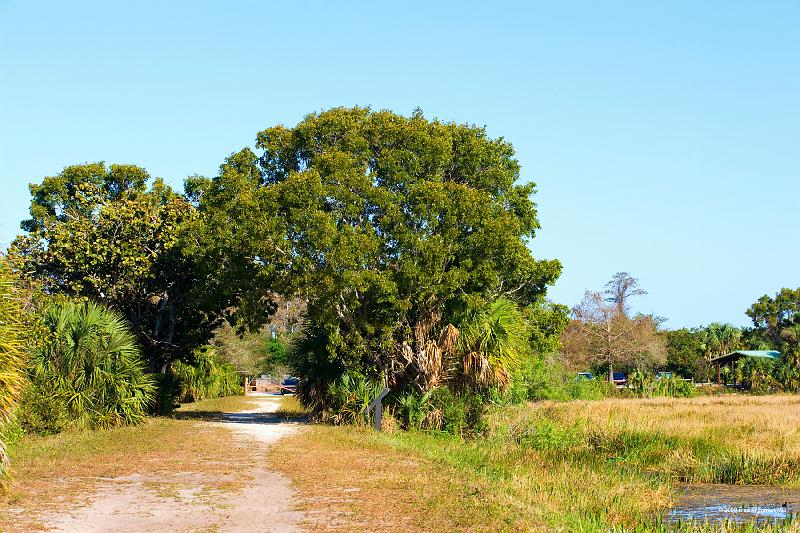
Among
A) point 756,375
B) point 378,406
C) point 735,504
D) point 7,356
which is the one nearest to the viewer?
point 7,356

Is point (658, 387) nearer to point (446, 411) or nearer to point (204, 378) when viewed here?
point (204, 378)

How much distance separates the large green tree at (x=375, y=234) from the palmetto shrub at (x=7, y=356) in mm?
12018

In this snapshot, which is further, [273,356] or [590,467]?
[273,356]

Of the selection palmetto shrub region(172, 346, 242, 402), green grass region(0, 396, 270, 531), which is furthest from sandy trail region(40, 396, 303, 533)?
palmetto shrub region(172, 346, 242, 402)

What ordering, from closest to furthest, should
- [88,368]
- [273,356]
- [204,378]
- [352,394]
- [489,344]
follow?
[88,368] → [489,344] → [352,394] → [204,378] → [273,356]

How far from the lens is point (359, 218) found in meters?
26.6

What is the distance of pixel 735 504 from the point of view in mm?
17250

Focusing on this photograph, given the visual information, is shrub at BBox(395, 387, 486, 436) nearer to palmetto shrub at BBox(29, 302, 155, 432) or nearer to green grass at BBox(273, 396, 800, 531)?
green grass at BBox(273, 396, 800, 531)

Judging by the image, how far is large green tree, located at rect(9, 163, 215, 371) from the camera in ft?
103

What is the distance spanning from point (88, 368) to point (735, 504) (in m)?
17.6

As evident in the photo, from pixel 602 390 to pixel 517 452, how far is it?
35671mm

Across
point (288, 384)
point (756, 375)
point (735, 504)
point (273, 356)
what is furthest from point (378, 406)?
point (288, 384)

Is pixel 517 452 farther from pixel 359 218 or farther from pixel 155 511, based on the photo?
pixel 155 511

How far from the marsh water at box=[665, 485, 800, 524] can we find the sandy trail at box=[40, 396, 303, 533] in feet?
22.3
